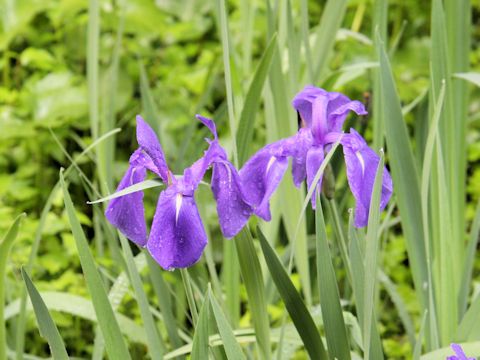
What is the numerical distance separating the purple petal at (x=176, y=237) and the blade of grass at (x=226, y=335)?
0.26ft

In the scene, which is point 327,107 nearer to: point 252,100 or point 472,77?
point 252,100

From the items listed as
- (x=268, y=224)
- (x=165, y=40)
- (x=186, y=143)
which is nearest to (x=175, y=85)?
(x=165, y=40)

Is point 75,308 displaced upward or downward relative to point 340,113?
downward

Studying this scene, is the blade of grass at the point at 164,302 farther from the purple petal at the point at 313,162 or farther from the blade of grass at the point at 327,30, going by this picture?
the blade of grass at the point at 327,30

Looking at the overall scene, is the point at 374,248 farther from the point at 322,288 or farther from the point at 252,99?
the point at 252,99

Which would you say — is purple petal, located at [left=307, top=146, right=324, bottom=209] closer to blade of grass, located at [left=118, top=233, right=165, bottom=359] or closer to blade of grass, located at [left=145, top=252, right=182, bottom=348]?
blade of grass, located at [left=118, top=233, right=165, bottom=359]

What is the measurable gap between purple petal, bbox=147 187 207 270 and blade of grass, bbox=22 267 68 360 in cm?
17

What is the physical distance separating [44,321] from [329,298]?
355mm

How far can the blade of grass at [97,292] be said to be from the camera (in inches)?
38.8

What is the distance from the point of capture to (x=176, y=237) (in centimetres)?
91

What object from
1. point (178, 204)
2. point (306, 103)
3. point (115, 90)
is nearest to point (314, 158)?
point (306, 103)

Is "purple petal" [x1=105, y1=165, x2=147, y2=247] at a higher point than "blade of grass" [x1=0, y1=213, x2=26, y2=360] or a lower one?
higher

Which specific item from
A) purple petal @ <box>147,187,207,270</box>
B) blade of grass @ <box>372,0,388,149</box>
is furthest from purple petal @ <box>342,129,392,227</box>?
blade of grass @ <box>372,0,388,149</box>

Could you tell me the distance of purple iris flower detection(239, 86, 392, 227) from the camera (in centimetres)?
102
